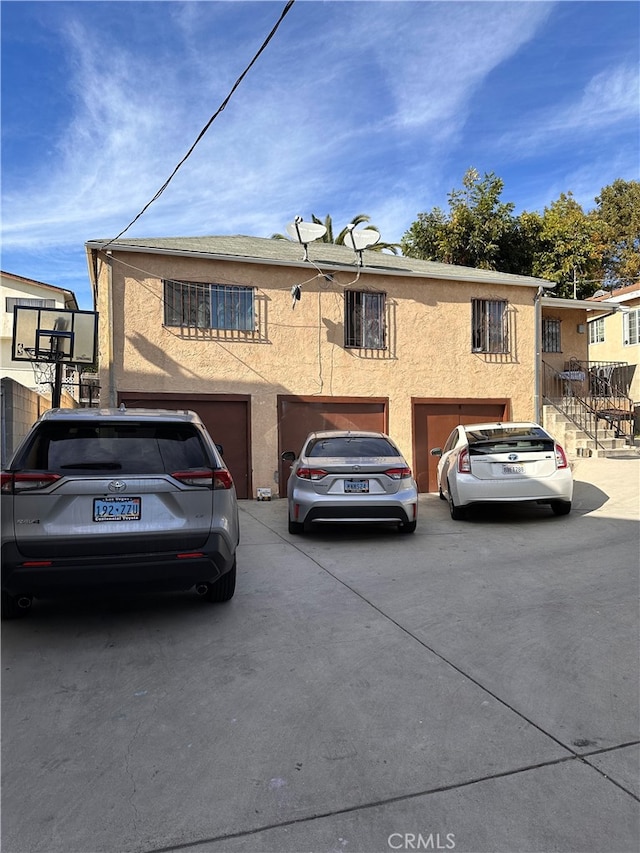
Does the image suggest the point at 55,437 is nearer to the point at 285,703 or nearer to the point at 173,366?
the point at 285,703

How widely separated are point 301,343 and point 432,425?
12.0 ft

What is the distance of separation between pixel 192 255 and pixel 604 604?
9755 mm

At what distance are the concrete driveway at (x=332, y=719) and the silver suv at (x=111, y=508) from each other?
0.50 meters

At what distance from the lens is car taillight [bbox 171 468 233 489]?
439 cm

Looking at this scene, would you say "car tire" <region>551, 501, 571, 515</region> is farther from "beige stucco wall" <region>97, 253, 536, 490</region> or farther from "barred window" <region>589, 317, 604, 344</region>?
→ "barred window" <region>589, 317, 604, 344</region>

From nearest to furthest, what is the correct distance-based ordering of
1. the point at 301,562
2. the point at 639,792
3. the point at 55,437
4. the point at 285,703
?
1. the point at 639,792
2. the point at 285,703
3. the point at 55,437
4. the point at 301,562

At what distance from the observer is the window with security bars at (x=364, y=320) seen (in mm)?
13164

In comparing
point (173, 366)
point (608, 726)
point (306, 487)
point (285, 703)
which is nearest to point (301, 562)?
point (306, 487)

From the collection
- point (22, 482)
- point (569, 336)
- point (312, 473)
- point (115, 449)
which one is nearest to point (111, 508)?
point (115, 449)

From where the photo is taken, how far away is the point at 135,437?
4.48 meters

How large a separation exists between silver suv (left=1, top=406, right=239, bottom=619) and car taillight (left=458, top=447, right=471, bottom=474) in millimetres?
5104

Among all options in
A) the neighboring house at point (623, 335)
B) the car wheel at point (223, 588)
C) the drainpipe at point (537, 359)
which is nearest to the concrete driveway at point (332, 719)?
the car wheel at point (223, 588)

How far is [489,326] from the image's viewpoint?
1437 centimetres

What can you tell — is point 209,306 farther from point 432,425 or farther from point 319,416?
point 432,425
